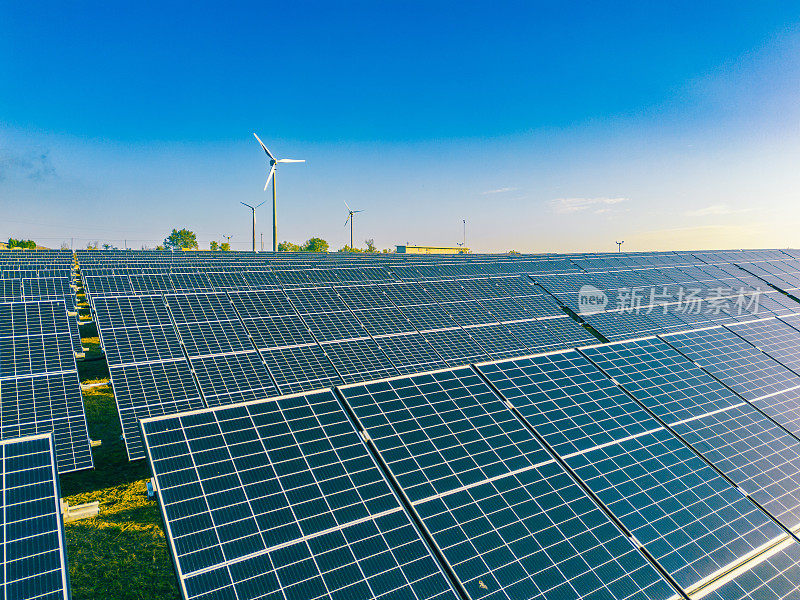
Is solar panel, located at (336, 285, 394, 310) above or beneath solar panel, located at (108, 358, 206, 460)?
above

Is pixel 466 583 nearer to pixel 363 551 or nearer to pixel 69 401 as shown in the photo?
pixel 363 551

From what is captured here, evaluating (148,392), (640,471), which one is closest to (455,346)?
(640,471)

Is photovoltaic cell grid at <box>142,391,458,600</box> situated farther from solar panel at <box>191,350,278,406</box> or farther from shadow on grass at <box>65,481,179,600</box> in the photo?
solar panel at <box>191,350,278,406</box>

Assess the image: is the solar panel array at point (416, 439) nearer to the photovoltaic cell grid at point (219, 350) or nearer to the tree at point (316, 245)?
the photovoltaic cell grid at point (219, 350)

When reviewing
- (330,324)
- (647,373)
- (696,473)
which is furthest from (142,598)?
(647,373)

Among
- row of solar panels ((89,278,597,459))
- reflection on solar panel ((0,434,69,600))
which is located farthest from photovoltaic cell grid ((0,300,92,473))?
reflection on solar panel ((0,434,69,600))
